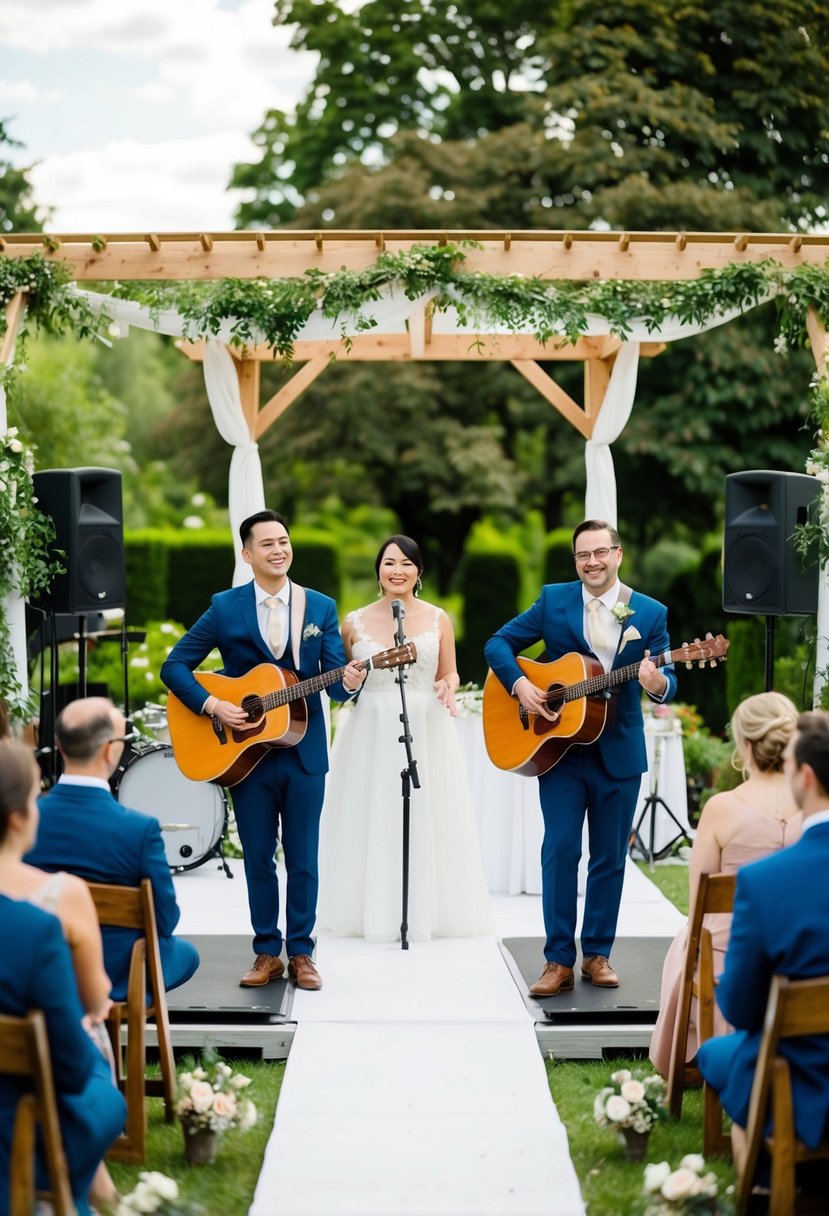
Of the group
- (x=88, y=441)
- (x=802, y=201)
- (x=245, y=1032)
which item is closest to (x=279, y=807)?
(x=245, y=1032)

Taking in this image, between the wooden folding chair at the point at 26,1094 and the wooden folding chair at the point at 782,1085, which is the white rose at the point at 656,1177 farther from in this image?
the wooden folding chair at the point at 26,1094

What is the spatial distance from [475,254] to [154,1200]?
5763 mm

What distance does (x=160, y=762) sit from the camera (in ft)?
26.0

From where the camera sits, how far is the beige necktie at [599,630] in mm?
5500

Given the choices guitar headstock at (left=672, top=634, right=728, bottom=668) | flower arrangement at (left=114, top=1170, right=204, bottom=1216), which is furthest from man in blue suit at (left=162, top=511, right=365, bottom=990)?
flower arrangement at (left=114, top=1170, right=204, bottom=1216)

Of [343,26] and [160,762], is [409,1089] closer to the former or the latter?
[160,762]

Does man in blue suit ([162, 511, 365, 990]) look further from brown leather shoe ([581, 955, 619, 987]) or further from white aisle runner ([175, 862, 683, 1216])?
brown leather shoe ([581, 955, 619, 987])

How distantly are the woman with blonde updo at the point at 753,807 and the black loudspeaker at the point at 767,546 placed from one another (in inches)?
123

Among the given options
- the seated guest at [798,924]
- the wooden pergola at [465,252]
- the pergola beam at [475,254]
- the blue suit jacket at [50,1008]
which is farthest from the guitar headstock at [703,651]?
the pergola beam at [475,254]

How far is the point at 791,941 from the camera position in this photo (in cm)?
306

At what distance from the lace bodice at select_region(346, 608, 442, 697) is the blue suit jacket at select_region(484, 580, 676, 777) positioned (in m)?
0.73

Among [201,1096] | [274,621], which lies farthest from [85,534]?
[201,1096]

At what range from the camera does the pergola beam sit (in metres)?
7.70

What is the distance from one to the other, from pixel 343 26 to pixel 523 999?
16.7m
